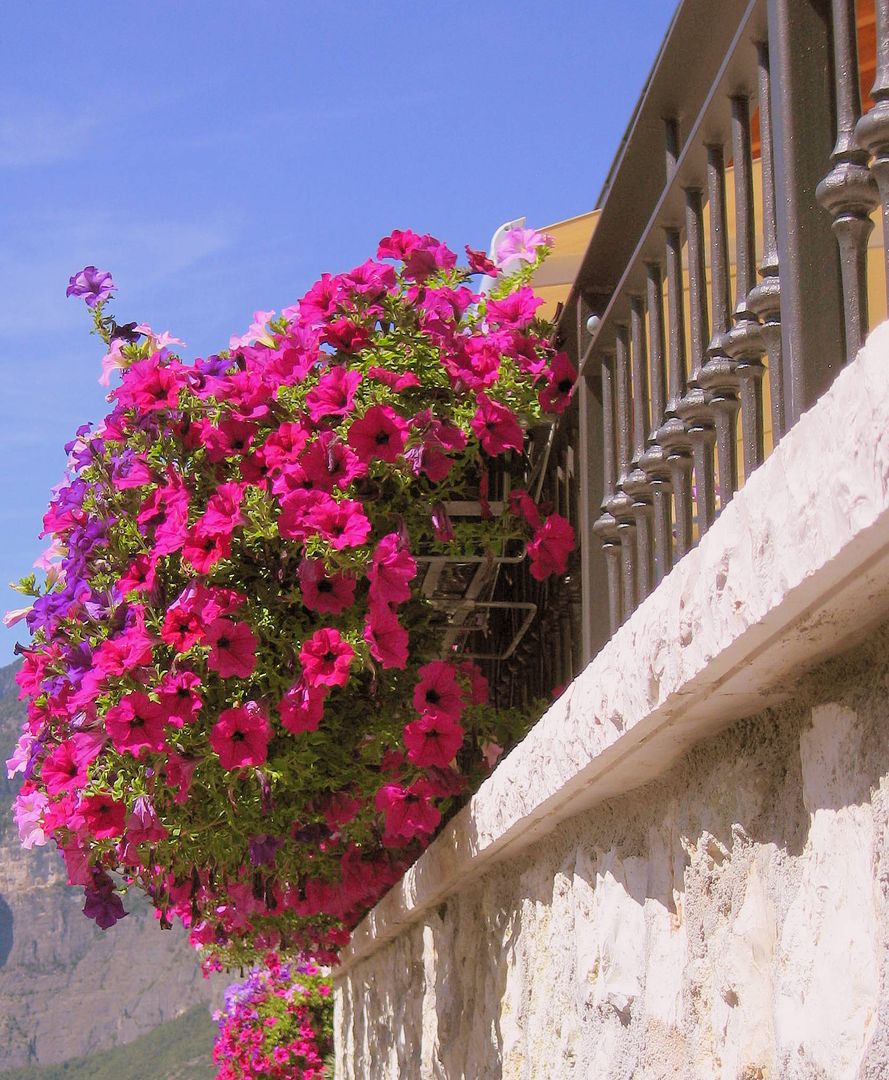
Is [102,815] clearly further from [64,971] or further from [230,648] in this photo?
[64,971]

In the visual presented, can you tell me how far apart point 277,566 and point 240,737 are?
0.35m

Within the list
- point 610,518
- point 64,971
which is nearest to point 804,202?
point 610,518

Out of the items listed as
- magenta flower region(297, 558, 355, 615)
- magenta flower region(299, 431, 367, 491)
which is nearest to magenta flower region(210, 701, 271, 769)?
magenta flower region(297, 558, 355, 615)

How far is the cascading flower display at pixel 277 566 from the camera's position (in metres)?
2.86

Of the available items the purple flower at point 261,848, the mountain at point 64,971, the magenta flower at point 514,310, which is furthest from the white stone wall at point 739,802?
the mountain at point 64,971

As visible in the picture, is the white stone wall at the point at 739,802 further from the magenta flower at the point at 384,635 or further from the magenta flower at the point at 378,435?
the magenta flower at the point at 378,435

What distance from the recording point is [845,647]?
1.29 metres

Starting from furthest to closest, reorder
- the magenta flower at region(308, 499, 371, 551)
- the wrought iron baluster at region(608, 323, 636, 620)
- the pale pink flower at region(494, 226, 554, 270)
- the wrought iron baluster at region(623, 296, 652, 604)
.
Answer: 1. the pale pink flower at region(494, 226, 554, 270)
2. the magenta flower at region(308, 499, 371, 551)
3. the wrought iron baluster at region(608, 323, 636, 620)
4. the wrought iron baluster at region(623, 296, 652, 604)

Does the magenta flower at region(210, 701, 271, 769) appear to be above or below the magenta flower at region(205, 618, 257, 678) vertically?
below

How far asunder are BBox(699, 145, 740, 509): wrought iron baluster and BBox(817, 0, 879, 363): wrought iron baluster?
41 centimetres

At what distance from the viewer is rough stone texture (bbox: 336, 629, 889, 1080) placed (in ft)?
3.96

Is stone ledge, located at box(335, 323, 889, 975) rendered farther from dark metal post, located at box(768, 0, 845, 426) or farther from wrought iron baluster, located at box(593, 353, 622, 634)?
wrought iron baluster, located at box(593, 353, 622, 634)

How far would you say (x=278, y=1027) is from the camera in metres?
10.9

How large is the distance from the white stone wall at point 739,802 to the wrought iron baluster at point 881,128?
261 mm
